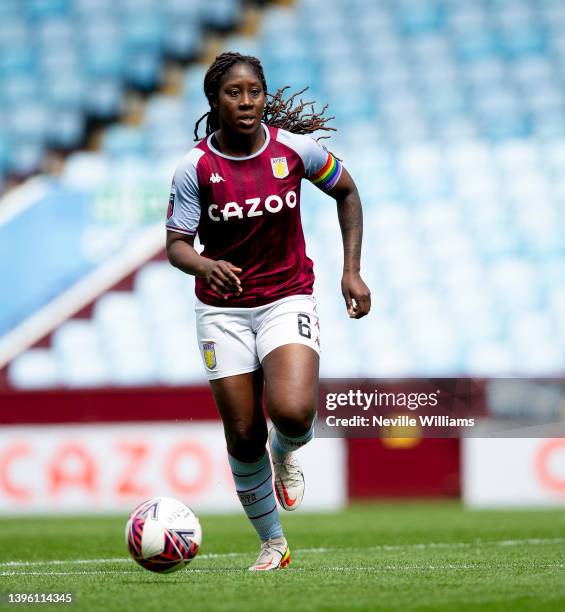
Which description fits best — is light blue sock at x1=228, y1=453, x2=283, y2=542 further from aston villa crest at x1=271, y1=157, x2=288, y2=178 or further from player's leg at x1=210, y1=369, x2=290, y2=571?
aston villa crest at x1=271, y1=157, x2=288, y2=178

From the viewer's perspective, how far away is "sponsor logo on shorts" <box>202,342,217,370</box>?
5070 mm

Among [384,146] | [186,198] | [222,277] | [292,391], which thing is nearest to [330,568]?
[292,391]

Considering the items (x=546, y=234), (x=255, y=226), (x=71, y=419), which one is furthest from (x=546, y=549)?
(x=546, y=234)

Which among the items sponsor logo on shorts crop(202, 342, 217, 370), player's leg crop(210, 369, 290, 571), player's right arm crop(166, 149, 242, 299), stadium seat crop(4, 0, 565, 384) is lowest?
player's leg crop(210, 369, 290, 571)

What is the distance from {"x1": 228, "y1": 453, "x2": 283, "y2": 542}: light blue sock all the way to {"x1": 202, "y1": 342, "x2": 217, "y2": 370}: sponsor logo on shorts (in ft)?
1.36

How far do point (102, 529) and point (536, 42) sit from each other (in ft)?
29.3

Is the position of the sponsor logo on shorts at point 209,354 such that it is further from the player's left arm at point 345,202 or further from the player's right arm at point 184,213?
the player's left arm at point 345,202

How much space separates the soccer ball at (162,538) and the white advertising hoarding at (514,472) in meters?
6.03

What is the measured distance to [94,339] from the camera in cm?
1306

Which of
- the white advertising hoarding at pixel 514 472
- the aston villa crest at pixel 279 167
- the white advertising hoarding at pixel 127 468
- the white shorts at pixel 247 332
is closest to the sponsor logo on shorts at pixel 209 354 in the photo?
the white shorts at pixel 247 332

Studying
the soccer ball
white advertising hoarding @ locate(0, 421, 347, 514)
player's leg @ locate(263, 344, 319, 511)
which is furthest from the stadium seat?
the soccer ball

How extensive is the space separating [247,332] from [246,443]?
1.47 feet

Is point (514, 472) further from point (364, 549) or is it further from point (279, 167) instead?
point (279, 167)

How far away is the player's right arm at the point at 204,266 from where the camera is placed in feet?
15.2
